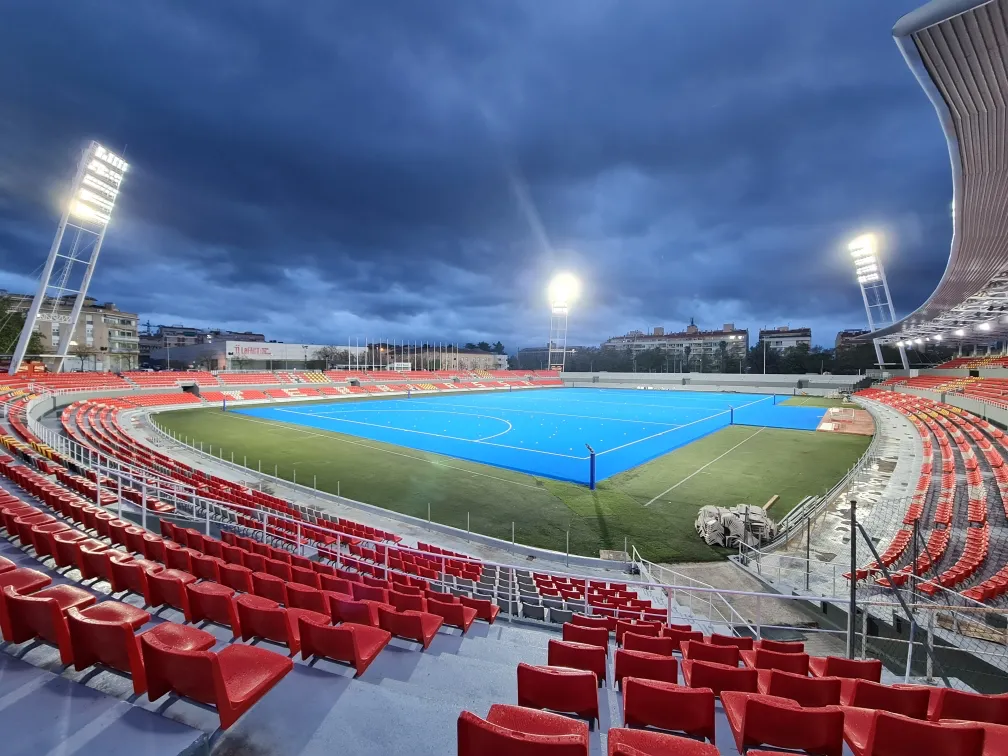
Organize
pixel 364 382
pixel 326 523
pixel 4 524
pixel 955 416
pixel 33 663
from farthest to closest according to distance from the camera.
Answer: pixel 364 382
pixel 955 416
pixel 326 523
pixel 4 524
pixel 33 663

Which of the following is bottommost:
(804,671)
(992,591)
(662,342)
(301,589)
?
(992,591)

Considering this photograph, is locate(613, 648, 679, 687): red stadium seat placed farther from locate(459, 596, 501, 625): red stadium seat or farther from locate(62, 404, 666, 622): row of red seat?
locate(62, 404, 666, 622): row of red seat

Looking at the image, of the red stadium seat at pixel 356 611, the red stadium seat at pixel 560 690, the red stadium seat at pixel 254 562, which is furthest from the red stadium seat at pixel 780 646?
the red stadium seat at pixel 254 562

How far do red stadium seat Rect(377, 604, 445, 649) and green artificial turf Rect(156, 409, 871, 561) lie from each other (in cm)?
958

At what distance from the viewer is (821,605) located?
1002cm

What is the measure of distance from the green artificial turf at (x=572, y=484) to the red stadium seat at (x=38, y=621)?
39.0 feet

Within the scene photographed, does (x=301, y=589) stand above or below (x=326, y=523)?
above

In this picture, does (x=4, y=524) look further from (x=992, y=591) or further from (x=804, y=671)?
(x=992, y=591)

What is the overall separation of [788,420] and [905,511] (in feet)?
100

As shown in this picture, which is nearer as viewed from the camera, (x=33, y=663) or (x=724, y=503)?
(x=33, y=663)

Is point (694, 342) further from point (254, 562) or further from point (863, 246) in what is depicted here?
point (254, 562)

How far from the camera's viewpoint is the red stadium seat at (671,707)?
3.32m

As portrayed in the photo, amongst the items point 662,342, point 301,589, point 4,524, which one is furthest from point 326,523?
point 662,342

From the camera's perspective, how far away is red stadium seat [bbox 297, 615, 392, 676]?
3.93 metres
